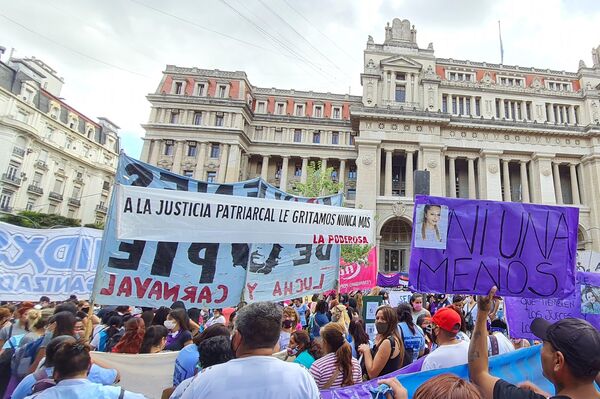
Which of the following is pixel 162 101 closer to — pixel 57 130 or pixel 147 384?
pixel 57 130

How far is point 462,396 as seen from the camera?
4.29 ft

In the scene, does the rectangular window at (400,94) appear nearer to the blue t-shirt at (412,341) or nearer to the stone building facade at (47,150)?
the blue t-shirt at (412,341)

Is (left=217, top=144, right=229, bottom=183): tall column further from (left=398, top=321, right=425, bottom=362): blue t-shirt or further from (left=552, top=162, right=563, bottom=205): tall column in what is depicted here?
(left=552, top=162, right=563, bottom=205): tall column

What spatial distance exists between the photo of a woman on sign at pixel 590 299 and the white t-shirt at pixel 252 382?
16.0ft

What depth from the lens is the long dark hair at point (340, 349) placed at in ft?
10.2

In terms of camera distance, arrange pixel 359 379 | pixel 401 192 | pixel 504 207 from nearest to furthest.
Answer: pixel 359 379 → pixel 504 207 → pixel 401 192

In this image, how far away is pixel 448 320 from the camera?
9.66 ft

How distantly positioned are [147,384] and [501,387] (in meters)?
3.74

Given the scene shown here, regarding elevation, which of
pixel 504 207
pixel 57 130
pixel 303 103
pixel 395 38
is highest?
pixel 395 38

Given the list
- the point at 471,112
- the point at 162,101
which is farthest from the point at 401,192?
the point at 162,101

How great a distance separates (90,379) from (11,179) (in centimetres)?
4550

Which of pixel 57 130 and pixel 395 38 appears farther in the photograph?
pixel 57 130

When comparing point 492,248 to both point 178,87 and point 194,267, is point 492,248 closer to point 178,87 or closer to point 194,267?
point 194,267

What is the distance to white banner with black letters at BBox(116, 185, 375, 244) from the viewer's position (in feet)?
13.1
